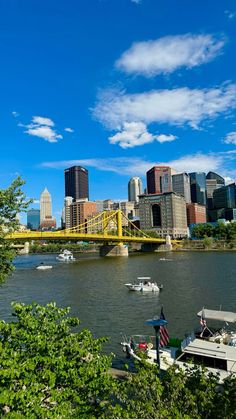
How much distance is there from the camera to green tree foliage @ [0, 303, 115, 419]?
6.88 meters

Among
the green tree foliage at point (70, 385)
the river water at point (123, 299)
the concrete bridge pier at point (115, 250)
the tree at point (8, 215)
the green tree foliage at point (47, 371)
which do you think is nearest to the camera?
the green tree foliage at point (47, 371)

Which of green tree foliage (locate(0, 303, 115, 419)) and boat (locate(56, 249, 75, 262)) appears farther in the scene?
boat (locate(56, 249, 75, 262))

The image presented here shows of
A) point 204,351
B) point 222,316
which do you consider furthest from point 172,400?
point 222,316

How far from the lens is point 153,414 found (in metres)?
7.30

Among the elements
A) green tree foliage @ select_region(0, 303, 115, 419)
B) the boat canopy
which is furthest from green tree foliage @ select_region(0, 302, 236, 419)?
the boat canopy

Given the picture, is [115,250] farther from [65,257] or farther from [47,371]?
[47,371]

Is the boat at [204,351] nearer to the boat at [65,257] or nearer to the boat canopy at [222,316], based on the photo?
the boat canopy at [222,316]

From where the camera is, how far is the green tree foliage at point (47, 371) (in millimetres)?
6879

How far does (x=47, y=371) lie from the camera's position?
24.4 ft

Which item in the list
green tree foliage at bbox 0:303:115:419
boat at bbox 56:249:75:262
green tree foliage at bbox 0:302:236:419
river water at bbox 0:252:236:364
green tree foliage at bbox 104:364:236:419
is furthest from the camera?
boat at bbox 56:249:75:262

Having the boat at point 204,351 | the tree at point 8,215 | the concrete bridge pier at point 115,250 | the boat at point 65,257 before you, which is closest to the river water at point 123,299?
the boat at point 204,351

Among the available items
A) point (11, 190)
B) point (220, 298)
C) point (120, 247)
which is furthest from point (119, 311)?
point (120, 247)

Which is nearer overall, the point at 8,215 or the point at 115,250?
the point at 8,215

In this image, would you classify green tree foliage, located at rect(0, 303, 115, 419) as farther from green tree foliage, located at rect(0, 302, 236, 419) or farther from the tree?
the tree
